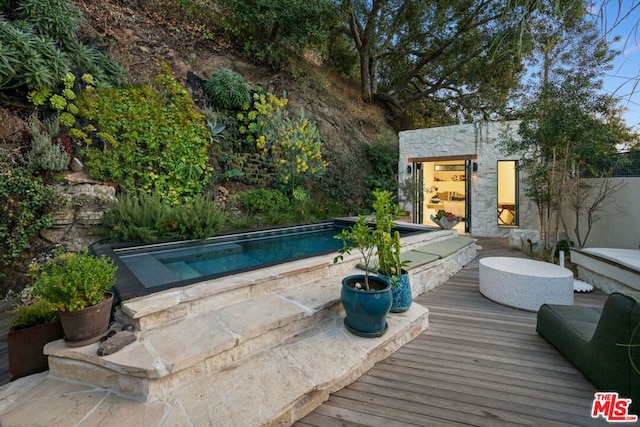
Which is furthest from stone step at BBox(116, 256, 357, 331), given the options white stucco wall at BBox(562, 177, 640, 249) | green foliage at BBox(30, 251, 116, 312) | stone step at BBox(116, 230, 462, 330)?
white stucco wall at BBox(562, 177, 640, 249)

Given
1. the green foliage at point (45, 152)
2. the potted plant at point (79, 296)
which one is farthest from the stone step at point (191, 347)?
the green foliage at point (45, 152)

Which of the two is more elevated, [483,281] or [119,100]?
[119,100]

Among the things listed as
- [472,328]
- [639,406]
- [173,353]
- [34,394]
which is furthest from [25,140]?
[639,406]

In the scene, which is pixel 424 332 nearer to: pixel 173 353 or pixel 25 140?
pixel 173 353

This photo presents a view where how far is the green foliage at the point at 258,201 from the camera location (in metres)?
6.69

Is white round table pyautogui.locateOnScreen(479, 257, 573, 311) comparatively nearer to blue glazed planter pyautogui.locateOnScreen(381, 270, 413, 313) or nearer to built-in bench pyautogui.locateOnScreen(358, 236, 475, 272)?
built-in bench pyautogui.locateOnScreen(358, 236, 475, 272)

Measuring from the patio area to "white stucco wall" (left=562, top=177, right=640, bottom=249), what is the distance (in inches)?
145

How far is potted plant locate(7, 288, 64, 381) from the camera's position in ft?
5.92

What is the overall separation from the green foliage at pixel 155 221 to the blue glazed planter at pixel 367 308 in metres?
3.40

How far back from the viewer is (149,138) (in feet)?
18.2

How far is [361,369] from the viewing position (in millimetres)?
1975

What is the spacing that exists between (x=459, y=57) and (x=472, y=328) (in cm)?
1162

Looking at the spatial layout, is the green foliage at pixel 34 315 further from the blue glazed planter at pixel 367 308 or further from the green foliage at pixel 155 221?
the green foliage at pixel 155 221

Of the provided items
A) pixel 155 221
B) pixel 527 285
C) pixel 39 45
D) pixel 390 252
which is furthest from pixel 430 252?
pixel 39 45
